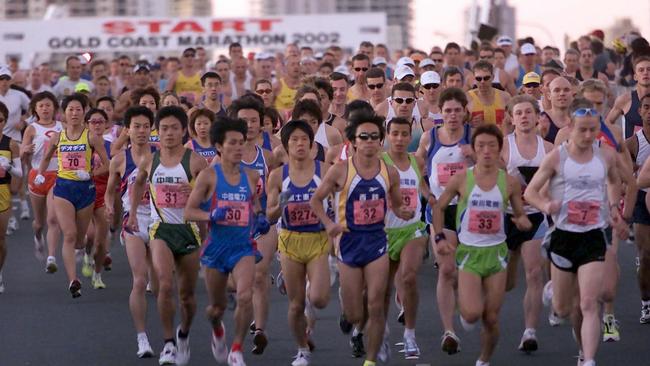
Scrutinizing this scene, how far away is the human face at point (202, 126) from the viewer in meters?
14.1

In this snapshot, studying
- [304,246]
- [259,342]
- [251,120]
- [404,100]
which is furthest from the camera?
[404,100]

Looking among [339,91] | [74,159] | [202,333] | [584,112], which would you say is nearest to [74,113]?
[74,159]

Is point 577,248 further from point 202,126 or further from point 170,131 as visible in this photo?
point 202,126

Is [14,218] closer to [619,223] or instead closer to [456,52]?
[456,52]

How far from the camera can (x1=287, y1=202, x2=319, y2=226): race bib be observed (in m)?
11.9

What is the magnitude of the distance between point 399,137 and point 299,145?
0.72 meters

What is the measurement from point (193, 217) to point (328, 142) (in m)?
3.01

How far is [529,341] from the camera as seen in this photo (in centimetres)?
1242

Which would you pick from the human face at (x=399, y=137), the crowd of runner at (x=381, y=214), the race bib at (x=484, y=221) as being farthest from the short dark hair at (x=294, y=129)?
the race bib at (x=484, y=221)

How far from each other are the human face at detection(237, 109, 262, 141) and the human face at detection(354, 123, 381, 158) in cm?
170

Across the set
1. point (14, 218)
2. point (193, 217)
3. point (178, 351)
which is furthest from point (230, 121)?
point (14, 218)

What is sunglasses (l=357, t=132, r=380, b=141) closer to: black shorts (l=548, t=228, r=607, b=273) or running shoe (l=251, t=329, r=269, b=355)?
black shorts (l=548, t=228, r=607, b=273)

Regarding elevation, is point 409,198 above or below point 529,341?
above

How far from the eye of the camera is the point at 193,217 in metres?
11.6
